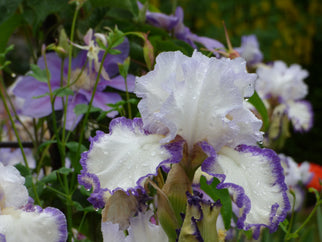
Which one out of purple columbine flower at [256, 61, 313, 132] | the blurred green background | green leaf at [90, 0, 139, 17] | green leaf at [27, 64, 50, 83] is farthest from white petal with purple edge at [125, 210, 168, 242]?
the blurred green background

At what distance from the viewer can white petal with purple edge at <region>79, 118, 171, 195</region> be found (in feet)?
1.22

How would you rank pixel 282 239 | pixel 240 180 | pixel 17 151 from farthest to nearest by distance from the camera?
pixel 17 151 < pixel 282 239 < pixel 240 180

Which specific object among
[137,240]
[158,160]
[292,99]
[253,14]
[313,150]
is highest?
[158,160]

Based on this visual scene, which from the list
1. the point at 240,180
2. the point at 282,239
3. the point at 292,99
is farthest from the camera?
the point at 292,99

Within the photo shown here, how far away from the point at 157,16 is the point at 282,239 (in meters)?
0.37

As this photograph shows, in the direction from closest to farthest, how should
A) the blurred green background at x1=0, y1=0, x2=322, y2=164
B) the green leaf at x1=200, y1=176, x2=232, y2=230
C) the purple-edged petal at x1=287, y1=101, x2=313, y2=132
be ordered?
the green leaf at x1=200, y1=176, x2=232, y2=230, the purple-edged petal at x1=287, y1=101, x2=313, y2=132, the blurred green background at x1=0, y1=0, x2=322, y2=164

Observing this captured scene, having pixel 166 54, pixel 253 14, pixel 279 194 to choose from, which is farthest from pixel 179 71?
pixel 253 14

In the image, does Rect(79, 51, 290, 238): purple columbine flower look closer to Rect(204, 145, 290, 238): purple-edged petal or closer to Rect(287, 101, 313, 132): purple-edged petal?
Rect(204, 145, 290, 238): purple-edged petal

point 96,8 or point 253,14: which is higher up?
point 96,8

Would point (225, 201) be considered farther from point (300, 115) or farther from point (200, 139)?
point (300, 115)

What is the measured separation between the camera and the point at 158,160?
38 cm

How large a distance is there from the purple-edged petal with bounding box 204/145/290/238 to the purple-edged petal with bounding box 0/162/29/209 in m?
0.17

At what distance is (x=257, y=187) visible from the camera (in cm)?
38

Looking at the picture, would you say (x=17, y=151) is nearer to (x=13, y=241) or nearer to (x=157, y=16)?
(x=157, y=16)
